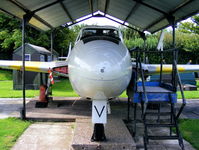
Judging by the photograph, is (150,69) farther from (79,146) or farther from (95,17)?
(79,146)

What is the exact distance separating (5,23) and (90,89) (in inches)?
1188

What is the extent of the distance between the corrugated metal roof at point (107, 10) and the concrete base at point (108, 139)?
4433 millimetres

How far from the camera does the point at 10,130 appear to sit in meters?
7.12

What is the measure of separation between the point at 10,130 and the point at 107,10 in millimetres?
8058

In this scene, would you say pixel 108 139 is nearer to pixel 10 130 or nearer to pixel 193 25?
pixel 10 130

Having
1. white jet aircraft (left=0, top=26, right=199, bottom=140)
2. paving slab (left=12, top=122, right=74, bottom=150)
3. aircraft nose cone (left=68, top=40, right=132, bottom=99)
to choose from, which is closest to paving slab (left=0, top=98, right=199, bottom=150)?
paving slab (left=12, top=122, right=74, bottom=150)

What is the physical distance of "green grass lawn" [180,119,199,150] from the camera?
21.2ft

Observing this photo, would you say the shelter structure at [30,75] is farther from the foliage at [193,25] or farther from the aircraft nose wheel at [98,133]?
the foliage at [193,25]

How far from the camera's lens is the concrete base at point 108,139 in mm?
5551

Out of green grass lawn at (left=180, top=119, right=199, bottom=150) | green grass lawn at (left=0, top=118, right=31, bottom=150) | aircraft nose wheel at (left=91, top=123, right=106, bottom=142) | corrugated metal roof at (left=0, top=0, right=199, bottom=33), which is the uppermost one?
corrugated metal roof at (left=0, top=0, right=199, bottom=33)

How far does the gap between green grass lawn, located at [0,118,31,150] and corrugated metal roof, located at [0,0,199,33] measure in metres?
3.93

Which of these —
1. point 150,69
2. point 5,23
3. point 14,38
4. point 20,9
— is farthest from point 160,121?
point 5,23

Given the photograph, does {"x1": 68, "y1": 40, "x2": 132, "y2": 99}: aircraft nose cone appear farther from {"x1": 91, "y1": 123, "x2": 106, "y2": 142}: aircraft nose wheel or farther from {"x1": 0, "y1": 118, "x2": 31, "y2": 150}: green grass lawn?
{"x1": 0, "y1": 118, "x2": 31, "y2": 150}: green grass lawn

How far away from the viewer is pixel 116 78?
185 inches
